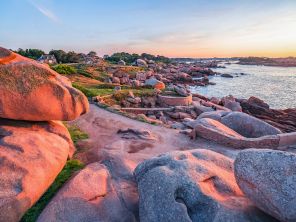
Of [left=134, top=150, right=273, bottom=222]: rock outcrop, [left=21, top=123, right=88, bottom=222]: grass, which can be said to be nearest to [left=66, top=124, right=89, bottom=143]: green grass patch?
[left=21, top=123, right=88, bottom=222]: grass

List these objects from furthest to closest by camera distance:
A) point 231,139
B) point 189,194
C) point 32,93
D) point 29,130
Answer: point 231,139 < point 29,130 < point 32,93 < point 189,194

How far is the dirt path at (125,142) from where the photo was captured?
10.1 m

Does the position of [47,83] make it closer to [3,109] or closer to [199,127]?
[3,109]

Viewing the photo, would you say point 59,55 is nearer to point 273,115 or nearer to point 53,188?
point 273,115

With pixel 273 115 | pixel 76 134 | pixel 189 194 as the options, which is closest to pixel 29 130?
Answer: pixel 76 134

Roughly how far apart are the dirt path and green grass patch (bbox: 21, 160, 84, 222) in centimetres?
66

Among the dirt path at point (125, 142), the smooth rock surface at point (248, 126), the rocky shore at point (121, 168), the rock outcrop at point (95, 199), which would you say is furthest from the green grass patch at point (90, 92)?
the rock outcrop at point (95, 199)

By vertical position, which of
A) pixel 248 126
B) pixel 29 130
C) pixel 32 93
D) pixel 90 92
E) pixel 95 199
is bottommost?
pixel 248 126

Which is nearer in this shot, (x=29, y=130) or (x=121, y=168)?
(x=29, y=130)

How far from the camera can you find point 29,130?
849cm

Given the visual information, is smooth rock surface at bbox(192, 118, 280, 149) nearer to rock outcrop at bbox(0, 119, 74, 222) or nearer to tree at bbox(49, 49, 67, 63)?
rock outcrop at bbox(0, 119, 74, 222)

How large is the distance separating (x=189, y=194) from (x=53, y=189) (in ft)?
11.8

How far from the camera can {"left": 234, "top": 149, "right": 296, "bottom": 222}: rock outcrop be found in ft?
16.0

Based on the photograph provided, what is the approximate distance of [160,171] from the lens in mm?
6469
